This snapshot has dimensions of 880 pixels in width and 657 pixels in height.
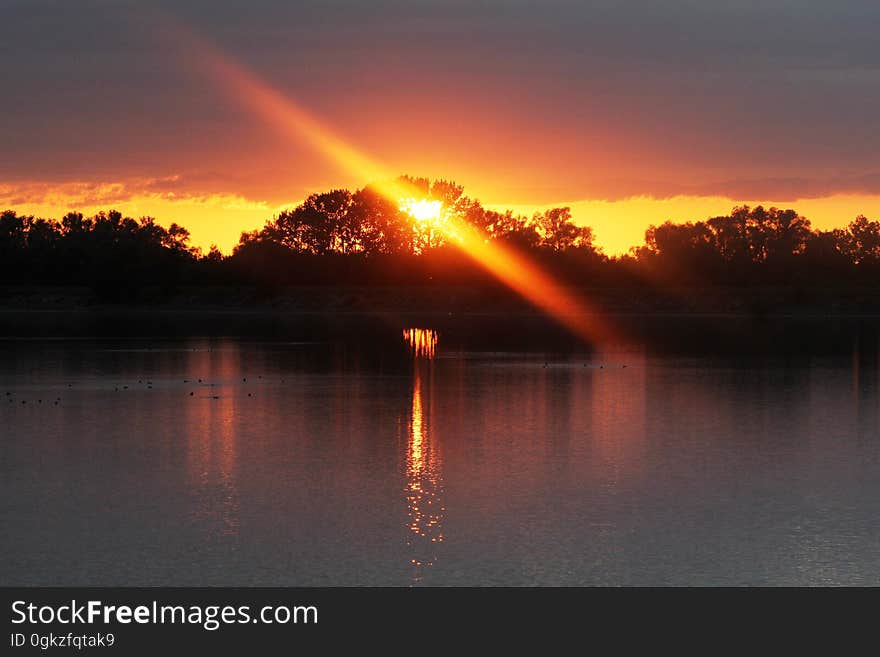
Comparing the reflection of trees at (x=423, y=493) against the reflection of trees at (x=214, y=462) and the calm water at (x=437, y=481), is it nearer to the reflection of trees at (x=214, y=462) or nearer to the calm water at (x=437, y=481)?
the calm water at (x=437, y=481)

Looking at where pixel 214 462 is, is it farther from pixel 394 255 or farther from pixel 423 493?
pixel 394 255

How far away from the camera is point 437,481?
1895cm

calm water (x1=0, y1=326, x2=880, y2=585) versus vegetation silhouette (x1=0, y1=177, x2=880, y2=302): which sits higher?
vegetation silhouette (x1=0, y1=177, x2=880, y2=302)

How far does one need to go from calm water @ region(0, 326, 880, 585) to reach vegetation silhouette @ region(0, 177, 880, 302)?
372ft

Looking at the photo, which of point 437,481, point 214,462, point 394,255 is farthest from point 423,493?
point 394,255

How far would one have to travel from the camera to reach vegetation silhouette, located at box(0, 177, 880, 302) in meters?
152

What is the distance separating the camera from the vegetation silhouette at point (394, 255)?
15175 cm

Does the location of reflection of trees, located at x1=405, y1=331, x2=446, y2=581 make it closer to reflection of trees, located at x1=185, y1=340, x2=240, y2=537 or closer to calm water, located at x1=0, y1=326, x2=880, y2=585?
calm water, located at x1=0, y1=326, x2=880, y2=585

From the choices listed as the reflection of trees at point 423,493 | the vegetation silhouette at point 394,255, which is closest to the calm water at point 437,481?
the reflection of trees at point 423,493

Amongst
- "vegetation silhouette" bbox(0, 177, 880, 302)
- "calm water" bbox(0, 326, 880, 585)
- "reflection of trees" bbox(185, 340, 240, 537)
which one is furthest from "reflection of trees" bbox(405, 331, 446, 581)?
"vegetation silhouette" bbox(0, 177, 880, 302)

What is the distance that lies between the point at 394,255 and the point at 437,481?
14073 centimetres

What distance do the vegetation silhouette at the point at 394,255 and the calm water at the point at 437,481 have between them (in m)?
113
